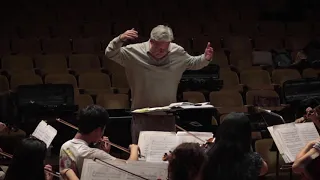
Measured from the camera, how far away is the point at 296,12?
811 cm

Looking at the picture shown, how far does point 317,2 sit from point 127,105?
432cm

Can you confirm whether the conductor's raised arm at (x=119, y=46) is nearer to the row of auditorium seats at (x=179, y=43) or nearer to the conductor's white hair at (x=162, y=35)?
the conductor's white hair at (x=162, y=35)

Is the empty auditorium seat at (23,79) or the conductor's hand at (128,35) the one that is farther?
the empty auditorium seat at (23,79)

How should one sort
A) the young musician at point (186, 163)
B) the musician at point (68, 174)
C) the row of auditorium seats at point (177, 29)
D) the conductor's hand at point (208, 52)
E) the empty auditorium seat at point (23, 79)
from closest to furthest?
the young musician at point (186, 163), the musician at point (68, 174), the conductor's hand at point (208, 52), the empty auditorium seat at point (23, 79), the row of auditorium seats at point (177, 29)

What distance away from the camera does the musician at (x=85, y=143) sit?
2449mm

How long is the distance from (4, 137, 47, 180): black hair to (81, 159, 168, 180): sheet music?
0.24m

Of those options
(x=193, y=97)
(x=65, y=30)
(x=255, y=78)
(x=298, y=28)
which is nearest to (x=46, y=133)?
(x=193, y=97)

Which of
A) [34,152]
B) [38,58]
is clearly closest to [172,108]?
[34,152]

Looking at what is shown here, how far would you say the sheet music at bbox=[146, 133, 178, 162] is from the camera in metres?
2.78

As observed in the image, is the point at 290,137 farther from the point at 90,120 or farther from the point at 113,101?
the point at 113,101

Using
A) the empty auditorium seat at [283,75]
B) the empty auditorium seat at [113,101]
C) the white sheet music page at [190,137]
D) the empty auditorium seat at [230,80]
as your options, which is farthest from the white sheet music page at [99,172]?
the empty auditorium seat at [283,75]

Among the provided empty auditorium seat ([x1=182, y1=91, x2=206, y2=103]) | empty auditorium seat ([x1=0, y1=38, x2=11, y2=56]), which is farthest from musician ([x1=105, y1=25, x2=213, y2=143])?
empty auditorium seat ([x1=0, y1=38, x2=11, y2=56])

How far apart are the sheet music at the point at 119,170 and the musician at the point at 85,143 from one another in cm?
9

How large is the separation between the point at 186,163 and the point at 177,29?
523cm
